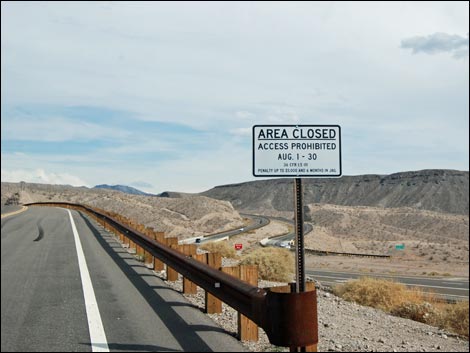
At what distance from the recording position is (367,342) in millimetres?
6566

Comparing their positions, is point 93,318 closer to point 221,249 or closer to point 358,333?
point 358,333

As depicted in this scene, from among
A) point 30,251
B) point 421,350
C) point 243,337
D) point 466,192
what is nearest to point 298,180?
point 243,337

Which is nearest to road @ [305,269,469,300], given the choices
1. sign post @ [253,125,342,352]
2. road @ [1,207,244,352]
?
road @ [1,207,244,352]

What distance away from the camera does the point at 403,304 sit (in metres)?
13.1

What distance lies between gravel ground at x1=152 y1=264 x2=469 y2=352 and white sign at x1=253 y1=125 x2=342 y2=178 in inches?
80.3

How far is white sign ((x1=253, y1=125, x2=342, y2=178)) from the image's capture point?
5.92 metres

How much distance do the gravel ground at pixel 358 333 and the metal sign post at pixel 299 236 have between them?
90cm

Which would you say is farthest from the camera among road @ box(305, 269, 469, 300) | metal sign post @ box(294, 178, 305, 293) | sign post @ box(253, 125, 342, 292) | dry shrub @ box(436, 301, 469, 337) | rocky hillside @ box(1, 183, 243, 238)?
rocky hillside @ box(1, 183, 243, 238)

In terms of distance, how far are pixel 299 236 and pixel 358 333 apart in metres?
2.41

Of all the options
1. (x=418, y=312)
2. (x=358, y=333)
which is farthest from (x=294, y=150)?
(x=418, y=312)

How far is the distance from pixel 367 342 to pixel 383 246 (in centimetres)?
7198

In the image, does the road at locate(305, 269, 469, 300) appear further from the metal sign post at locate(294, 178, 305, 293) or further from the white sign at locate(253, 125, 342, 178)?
the metal sign post at locate(294, 178, 305, 293)

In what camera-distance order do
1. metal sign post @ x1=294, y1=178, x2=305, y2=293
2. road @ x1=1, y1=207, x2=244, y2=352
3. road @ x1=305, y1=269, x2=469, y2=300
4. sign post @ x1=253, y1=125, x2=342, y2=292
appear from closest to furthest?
road @ x1=1, y1=207, x2=244, y2=352
metal sign post @ x1=294, y1=178, x2=305, y2=293
sign post @ x1=253, y1=125, x2=342, y2=292
road @ x1=305, y1=269, x2=469, y2=300

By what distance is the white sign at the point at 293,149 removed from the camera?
5918 millimetres
